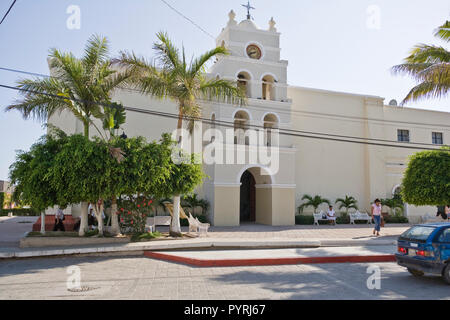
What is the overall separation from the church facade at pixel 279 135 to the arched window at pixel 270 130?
0.19ft

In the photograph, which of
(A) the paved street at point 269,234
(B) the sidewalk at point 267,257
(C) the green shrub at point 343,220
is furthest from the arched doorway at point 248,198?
(B) the sidewalk at point 267,257

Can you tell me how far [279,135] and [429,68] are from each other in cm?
875

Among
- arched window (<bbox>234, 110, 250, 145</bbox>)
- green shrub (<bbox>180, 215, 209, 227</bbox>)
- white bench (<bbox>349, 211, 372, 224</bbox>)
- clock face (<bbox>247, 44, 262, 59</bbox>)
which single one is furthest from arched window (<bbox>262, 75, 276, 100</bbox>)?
white bench (<bbox>349, 211, 372, 224</bbox>)

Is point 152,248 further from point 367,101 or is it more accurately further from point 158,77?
point 367,101

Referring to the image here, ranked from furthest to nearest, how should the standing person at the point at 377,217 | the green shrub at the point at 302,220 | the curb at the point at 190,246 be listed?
1. the green shrub at the point at 302,220
2. the standing person at the point at 377,217
3. the curb at the point at 190,246

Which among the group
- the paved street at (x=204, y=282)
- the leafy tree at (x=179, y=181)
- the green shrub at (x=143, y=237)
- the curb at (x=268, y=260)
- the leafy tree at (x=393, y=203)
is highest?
the leafy tree at (x=179, y=181)

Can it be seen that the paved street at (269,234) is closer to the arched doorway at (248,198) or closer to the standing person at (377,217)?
the standing person at (377,217)

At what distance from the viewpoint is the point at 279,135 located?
20.8 meters

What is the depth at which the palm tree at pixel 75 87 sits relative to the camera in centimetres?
1207

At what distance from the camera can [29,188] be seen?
36.5 ft

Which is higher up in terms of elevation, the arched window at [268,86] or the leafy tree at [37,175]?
the arched window at [268,86]

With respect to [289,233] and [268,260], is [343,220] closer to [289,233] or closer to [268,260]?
[289,233]

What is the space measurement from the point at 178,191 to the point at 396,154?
1909cm
